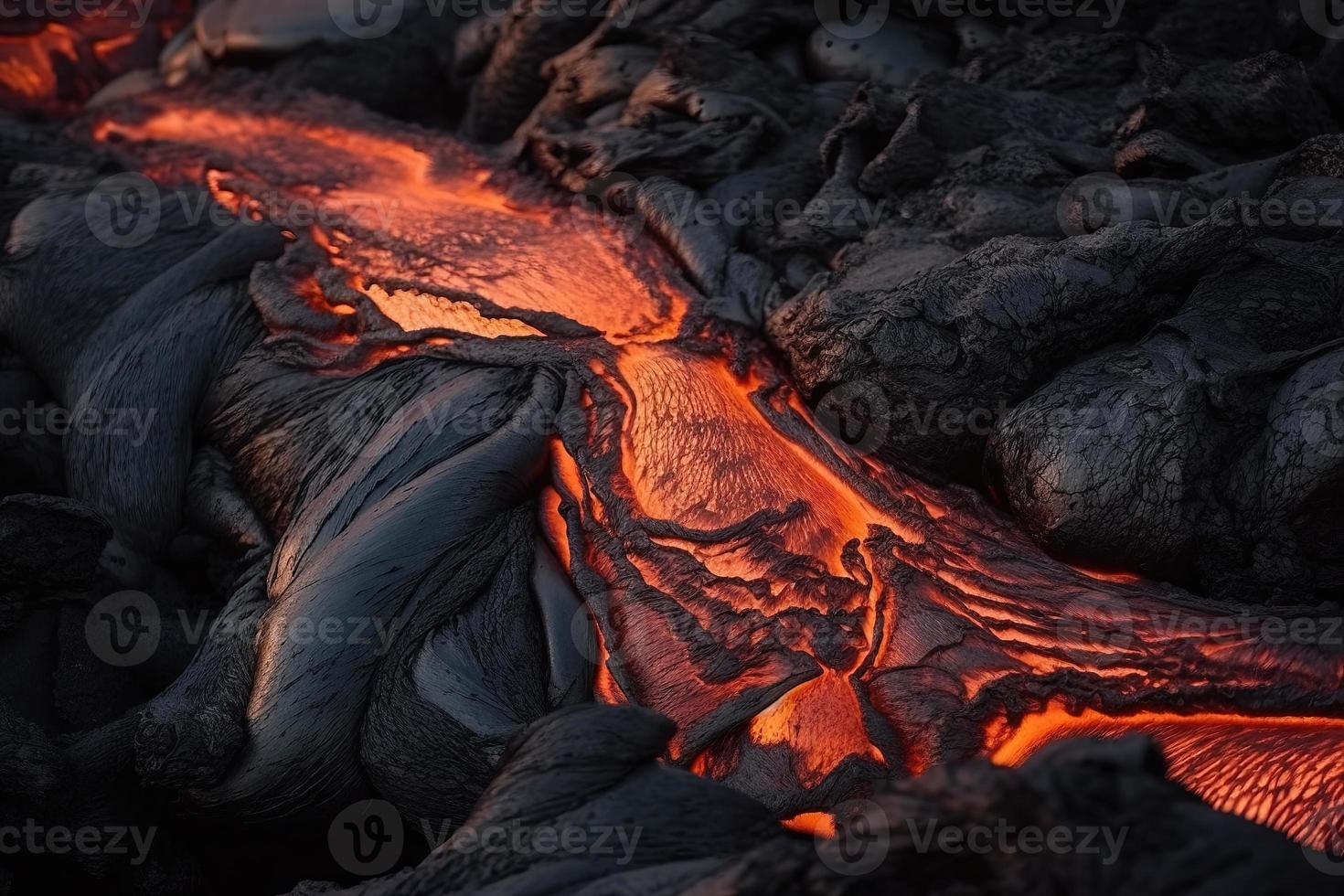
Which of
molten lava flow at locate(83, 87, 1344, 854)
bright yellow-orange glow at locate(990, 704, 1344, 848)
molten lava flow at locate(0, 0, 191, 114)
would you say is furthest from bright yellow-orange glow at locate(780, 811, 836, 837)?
molten lava flow at locate(0, 0, 191, 114)

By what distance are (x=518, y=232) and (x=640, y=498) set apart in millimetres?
1572

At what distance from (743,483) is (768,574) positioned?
0.34 m

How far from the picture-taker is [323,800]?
3143 mm

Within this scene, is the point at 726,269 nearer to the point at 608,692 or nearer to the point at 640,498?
the point at 640,498

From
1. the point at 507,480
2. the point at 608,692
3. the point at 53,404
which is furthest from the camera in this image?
the point at 53,404

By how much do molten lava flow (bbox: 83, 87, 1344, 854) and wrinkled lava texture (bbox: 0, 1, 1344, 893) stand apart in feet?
0.04

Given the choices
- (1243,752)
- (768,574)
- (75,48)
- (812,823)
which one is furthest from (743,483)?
(75,48)

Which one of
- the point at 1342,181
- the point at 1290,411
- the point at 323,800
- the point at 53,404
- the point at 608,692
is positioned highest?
the point at 1342,181

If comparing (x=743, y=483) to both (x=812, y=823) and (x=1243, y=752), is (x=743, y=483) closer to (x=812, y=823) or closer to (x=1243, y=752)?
(x=812, y=823)

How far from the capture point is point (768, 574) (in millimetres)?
3340

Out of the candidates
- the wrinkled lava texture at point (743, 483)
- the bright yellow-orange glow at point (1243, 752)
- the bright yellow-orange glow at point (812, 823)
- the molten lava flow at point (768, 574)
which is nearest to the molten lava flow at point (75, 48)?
the wrinkled lava texture at point (743, 483)

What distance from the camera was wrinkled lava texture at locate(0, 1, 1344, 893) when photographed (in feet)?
8.64

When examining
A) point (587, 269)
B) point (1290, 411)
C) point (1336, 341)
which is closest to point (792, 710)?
point (1290, 411)

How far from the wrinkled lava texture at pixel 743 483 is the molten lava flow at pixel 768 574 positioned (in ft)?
0.04
